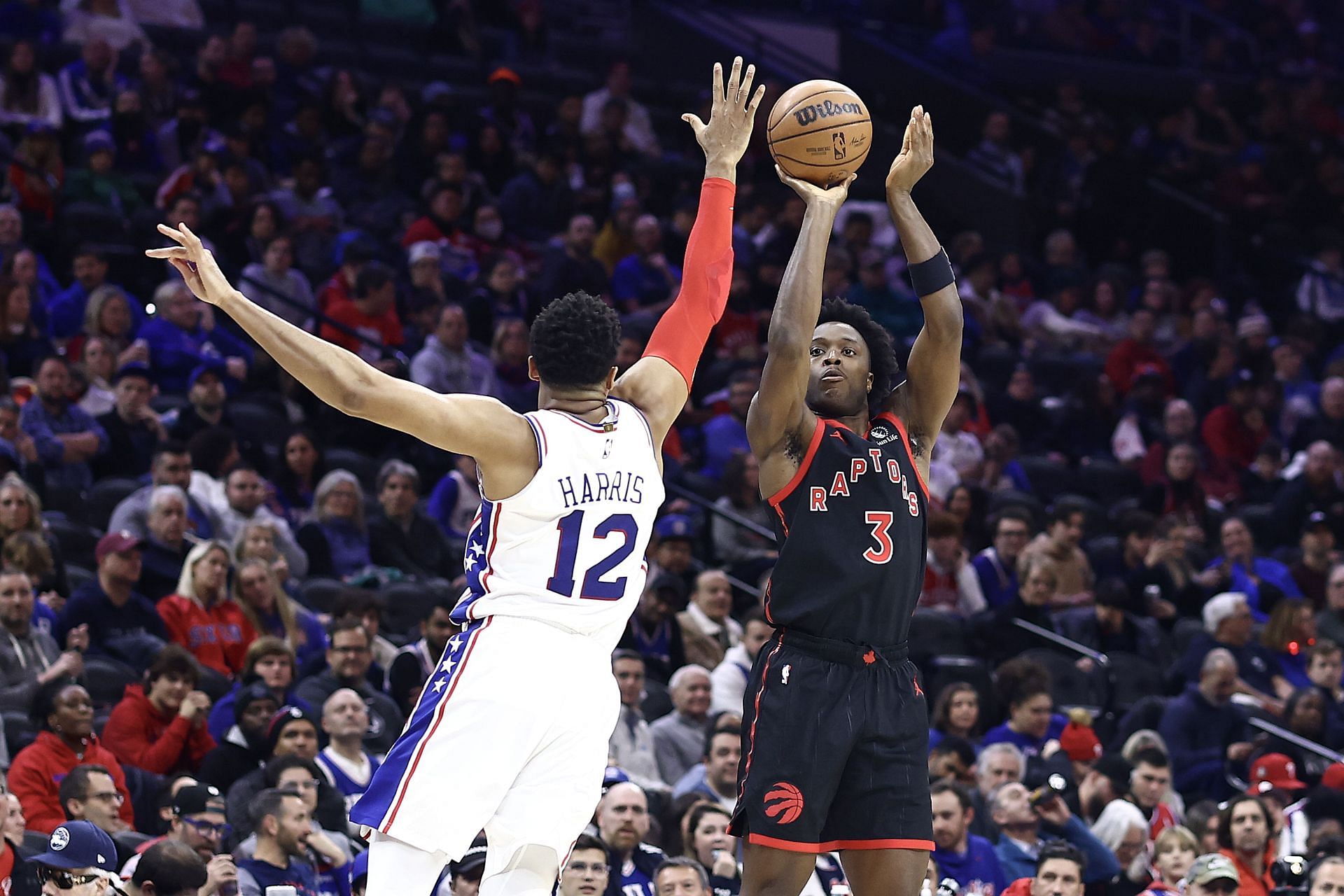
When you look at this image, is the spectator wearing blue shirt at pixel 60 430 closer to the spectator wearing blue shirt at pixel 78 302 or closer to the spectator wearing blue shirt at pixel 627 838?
the spectator wearing blue shirt at pixel 78 302

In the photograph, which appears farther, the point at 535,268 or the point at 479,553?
the point at 535,268

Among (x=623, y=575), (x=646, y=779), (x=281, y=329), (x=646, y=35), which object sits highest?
(x=646, y=35)

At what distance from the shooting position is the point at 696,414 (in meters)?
15.0

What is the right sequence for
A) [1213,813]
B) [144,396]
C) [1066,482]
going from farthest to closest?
[1066,482]
[144,396]
[1213,813]

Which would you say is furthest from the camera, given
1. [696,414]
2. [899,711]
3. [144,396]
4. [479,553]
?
[696,414]

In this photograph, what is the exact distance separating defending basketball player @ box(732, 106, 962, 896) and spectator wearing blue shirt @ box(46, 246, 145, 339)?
327 inches

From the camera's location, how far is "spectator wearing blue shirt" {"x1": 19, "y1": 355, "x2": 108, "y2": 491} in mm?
11766

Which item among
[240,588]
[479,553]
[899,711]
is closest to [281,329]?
[479,553]

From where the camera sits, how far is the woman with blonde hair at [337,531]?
11961 millimetres

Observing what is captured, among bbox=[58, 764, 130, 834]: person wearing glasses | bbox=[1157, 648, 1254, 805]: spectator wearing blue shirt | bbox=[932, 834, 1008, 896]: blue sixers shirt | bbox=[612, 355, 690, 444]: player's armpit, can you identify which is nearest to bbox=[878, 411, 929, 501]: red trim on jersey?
bbox=[612, 355, 690, 444]: player's armpit

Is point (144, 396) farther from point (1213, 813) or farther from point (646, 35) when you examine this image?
point (646, 35)

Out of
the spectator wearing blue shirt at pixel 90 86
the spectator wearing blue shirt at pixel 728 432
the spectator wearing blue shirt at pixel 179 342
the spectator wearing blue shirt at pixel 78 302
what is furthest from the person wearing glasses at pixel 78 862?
the spectator wearing blue shirt at pixel 90 86

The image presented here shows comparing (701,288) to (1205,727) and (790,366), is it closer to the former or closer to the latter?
(790,366)

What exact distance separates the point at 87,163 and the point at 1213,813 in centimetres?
987
